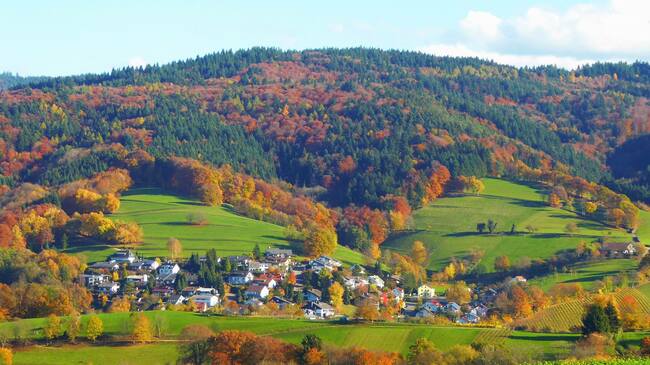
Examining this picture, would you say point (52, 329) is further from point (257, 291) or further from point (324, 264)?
point (324, 264)

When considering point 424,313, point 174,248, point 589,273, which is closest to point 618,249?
point 589,273

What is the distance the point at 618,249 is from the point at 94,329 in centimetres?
6101

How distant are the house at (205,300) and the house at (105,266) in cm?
1353

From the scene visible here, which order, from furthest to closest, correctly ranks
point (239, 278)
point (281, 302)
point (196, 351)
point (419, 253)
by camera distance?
point (419, 253) → point (239, 278) → point (281, 302) → point (196, 351)

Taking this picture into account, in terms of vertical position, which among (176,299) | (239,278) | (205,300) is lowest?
(176,299)

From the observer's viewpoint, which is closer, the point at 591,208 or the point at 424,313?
the point at 424,313

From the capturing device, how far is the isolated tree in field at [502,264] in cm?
11612

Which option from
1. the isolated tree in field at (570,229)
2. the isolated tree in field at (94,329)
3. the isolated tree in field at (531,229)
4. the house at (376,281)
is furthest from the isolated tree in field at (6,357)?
the isolated tree in field at (570,229)

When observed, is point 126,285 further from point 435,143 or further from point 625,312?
point 435,143

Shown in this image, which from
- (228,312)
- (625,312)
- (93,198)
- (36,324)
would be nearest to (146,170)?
(93,198)

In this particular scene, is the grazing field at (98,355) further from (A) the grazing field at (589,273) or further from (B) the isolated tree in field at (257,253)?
(A) the grazing field at (589,273)

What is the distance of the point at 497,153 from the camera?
170m

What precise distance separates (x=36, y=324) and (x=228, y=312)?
683 inches

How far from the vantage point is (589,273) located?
108125 mm
